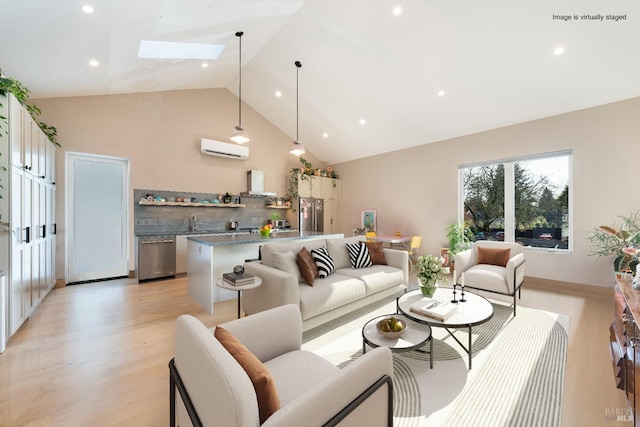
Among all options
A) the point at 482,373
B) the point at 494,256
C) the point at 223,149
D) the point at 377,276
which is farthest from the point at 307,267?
the point at 223,149

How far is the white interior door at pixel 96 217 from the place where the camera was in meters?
4.42

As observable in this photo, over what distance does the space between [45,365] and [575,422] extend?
12.6 feet

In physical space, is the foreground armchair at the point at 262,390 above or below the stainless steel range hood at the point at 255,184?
below

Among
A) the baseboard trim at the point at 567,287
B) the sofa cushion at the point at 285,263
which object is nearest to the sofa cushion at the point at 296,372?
the sofa cushion at the point at 285,263

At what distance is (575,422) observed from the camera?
61.2 inches

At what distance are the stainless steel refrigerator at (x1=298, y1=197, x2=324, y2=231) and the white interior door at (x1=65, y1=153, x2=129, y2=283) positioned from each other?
378 centimetres

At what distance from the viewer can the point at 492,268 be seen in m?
3.55

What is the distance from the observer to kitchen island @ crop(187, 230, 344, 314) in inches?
128

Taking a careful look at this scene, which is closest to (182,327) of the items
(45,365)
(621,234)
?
(45,365)

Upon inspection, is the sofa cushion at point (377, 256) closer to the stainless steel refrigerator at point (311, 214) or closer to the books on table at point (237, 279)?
the books on table at point (237, 279)

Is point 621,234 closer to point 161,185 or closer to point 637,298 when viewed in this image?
point 637,298

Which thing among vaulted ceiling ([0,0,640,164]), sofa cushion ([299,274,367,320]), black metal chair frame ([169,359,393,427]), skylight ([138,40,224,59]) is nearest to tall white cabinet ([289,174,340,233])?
vaulted ceiling ([0,0,640,164])

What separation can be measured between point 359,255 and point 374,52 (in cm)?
302

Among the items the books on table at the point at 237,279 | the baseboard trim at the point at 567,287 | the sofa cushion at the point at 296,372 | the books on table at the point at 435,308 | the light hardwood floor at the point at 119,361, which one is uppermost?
the books on table at the point at 237,279
